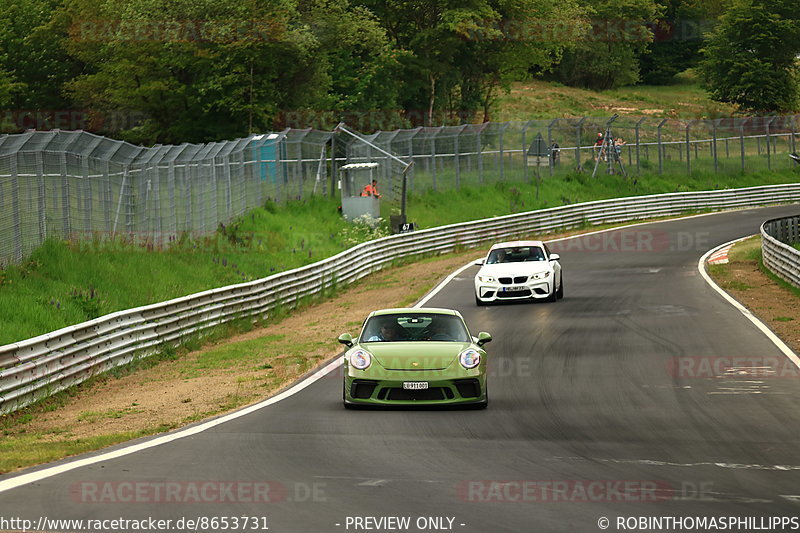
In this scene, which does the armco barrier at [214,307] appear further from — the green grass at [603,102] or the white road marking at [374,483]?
the green grass at [603,102]

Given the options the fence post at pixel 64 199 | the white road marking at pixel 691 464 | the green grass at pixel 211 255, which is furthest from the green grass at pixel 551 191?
the white road marking at pixel 691 464

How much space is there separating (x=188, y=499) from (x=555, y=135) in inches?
2440

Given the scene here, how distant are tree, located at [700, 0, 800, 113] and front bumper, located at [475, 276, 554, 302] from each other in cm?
6581

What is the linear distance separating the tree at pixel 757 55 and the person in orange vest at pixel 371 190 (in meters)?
50.8

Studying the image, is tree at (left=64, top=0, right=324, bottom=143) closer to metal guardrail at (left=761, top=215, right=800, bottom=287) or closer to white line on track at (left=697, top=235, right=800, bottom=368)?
metal guardrail at (left=761, top=215, right=800, bottom=287)

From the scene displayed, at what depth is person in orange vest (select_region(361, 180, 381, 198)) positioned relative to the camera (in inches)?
1737

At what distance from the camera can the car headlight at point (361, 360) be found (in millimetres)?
14164

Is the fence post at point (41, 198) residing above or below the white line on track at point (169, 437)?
above

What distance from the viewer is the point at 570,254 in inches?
1612

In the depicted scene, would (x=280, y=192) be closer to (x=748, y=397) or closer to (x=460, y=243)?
(x=460, y=243)

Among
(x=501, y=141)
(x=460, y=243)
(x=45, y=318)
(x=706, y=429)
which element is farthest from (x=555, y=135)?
(x=706, y=429)

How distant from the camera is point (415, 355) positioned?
1421cm

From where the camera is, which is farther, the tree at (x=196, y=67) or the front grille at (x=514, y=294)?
the tree at (x=196, y=67)

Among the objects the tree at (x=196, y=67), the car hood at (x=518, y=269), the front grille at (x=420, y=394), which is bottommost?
the car hood at (x=518, y=269)
